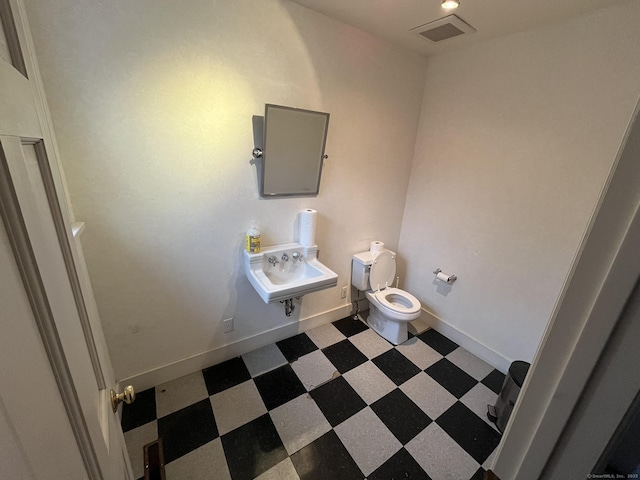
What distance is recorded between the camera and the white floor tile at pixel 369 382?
5.84 feet

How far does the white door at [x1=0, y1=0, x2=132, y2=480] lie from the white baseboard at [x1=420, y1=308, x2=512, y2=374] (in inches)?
95.9

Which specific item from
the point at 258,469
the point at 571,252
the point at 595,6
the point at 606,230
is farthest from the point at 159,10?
the point at 571,252

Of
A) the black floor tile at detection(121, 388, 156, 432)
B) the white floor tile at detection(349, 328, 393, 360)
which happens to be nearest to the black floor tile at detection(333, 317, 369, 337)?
the white floor tile at detection(349, 328, 393, 360)

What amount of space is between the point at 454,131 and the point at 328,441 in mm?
2365

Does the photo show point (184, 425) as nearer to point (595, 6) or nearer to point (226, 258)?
point (226, 258)

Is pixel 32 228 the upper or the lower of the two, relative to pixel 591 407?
upper

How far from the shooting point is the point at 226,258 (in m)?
1.75

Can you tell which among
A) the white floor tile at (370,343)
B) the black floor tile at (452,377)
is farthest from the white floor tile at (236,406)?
the black floor tile at (452,377)

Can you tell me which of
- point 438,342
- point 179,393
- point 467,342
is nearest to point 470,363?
point 467,342

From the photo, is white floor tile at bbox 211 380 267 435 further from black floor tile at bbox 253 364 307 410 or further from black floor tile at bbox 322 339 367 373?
black floor tile at bbox 322 339 367 373

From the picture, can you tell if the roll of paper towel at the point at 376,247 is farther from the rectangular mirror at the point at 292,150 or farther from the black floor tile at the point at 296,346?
the black floor tile at the point at 296,346

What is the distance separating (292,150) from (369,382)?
1.73 metres

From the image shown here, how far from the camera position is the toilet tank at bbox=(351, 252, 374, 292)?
231cm

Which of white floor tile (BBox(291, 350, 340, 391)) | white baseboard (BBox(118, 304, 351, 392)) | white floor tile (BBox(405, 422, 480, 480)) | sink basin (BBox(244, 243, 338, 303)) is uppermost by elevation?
sink basin (BBox(244, 243, 338, 303))
